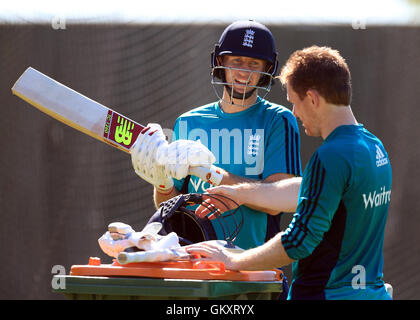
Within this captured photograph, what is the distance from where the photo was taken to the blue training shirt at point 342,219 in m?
2.21

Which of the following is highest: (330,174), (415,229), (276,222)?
(330,174)

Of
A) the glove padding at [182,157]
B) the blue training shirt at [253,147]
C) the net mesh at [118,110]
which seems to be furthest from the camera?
the net mesh at [118,110]

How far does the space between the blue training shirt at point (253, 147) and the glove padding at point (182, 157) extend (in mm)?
238

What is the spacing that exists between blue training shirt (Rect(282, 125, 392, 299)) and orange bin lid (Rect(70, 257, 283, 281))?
0.16 meters

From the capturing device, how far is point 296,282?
2.37 metres

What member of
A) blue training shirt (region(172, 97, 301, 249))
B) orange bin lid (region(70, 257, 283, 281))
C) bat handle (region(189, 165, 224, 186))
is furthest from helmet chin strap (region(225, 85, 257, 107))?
orange bin lid (region(70, 257, 283, 281))

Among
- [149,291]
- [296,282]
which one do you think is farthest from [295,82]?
[149,291]

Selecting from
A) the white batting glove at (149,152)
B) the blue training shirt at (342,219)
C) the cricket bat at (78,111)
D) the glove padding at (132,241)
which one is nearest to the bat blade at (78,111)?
the cricket bat at (78,111)

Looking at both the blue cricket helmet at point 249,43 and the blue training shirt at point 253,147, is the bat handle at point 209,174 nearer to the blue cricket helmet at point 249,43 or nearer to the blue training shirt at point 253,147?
the blue training shirt at point 253,147

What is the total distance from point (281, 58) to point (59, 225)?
6.03 ft

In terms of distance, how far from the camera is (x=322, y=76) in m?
2.37

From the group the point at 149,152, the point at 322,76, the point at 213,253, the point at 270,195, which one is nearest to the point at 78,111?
the point at 149,152

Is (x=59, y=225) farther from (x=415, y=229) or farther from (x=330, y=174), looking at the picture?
(x=330, y=174)

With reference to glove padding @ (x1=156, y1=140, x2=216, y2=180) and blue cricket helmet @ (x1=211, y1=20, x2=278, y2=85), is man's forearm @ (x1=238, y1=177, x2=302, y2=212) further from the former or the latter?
blue cricket helmet @ (x1=211, y1=20, x2=278, y2=85)
